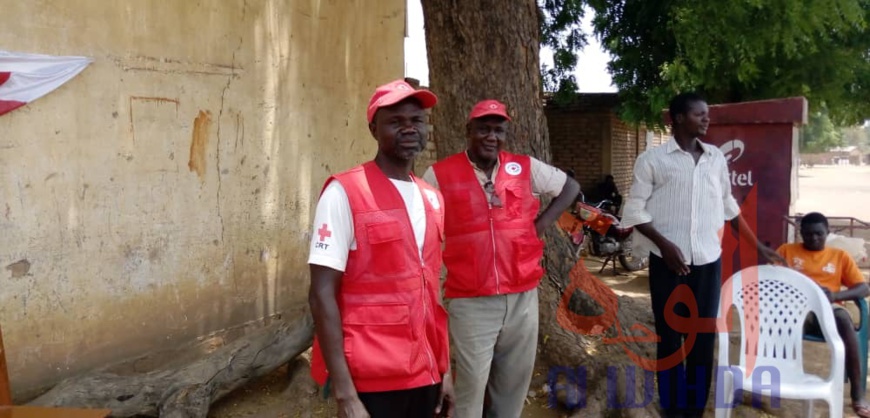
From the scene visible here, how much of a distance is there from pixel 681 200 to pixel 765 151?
2709 mm

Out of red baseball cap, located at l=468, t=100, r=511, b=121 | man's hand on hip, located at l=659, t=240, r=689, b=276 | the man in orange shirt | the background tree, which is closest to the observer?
red baseball cap, located at l=468, t=100, r=511, b=121

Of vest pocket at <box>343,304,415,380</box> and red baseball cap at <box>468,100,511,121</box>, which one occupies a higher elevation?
red baseball cap at <box>468,100,511,121</box>

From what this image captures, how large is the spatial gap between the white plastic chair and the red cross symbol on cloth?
2296 millimetres

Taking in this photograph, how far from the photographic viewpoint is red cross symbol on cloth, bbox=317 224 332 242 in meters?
1.97

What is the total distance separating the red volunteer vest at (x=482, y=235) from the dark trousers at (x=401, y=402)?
724 mm

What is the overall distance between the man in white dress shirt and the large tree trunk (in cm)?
51

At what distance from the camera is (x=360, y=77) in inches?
245

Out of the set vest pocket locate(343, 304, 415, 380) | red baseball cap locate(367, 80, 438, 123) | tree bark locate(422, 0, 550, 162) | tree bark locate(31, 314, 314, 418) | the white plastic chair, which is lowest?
tree bark locate(31, 314, 314, 418)

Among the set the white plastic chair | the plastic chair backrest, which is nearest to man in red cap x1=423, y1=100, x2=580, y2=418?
the white plastic chair

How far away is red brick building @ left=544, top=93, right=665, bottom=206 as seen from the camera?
12328 mm

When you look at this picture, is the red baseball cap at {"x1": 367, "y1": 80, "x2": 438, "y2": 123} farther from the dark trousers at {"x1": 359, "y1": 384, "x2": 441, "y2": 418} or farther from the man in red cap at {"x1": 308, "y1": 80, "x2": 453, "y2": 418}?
the dark trousers at {"x1": 359, "y1": 384, "x2": 441, "y2": 418}

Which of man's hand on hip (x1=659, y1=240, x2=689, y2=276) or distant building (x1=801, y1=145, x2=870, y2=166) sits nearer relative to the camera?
man's hand on hip (x1=659, y1=240, x2=689, y2=276)

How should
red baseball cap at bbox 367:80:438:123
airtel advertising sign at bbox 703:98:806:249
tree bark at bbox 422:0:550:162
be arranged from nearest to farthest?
1. red baseball cap at bbox 367:80:438:123
2. tree bark at bbox 422:0:550:162
3. airtel advertising sign at bbox 703:98:806:249

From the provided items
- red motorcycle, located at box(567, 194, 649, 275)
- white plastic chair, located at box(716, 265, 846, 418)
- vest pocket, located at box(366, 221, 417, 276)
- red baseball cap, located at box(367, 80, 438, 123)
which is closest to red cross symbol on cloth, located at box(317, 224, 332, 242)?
vest pocket, located at box(366, 221, 417, 276)
